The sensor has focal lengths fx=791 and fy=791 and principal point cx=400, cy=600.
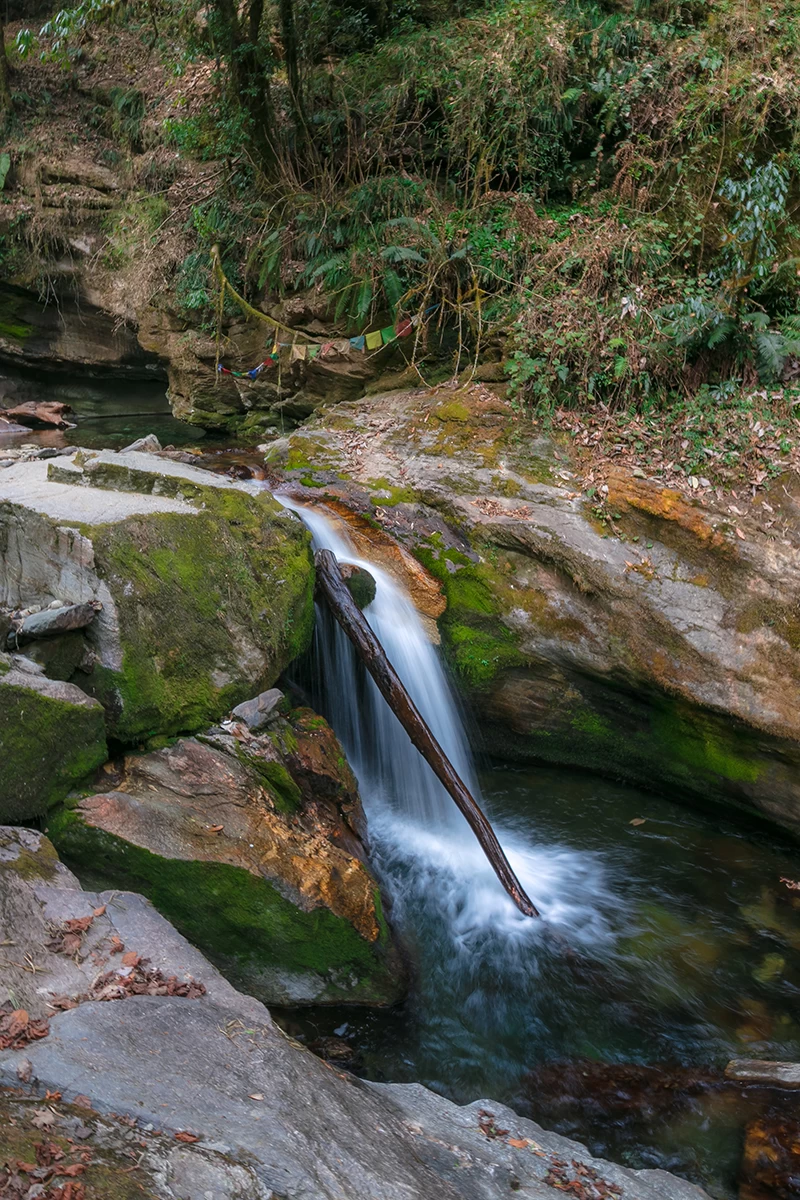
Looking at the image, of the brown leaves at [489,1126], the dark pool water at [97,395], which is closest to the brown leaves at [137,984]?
the brown leaves at [489,1126]

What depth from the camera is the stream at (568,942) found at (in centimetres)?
425

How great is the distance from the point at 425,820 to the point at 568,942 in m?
1.42

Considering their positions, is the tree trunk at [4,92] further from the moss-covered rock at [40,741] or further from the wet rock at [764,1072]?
the wet rock at [764,1072]

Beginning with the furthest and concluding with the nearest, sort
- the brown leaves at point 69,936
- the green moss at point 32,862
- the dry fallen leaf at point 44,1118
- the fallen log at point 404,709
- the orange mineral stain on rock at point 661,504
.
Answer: the orange mineral stain on rock at point 661,504 < the fallen log at point 404,709 < the green moss at point 32,862 < the brown leaves at point 69,936 < the dry fallen leaf at point 44,1118

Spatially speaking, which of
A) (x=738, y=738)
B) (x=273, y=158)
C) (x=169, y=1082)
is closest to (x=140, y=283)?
(x=273, y=158)

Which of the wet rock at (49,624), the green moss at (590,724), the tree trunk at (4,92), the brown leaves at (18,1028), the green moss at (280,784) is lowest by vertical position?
the green moss at (590,724)

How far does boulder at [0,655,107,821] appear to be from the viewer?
153 inches

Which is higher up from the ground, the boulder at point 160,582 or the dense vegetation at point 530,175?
the dense vegetation at point 530,175

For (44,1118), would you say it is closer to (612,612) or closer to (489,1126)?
(489,1126)

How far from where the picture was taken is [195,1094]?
2.57 m

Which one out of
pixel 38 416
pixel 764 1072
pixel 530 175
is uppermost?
pixel 530 175

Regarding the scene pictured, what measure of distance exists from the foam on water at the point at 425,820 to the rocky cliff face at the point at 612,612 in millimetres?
449

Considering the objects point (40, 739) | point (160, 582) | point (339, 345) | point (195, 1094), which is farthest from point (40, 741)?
point (339, 345)

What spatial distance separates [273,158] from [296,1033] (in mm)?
10716
